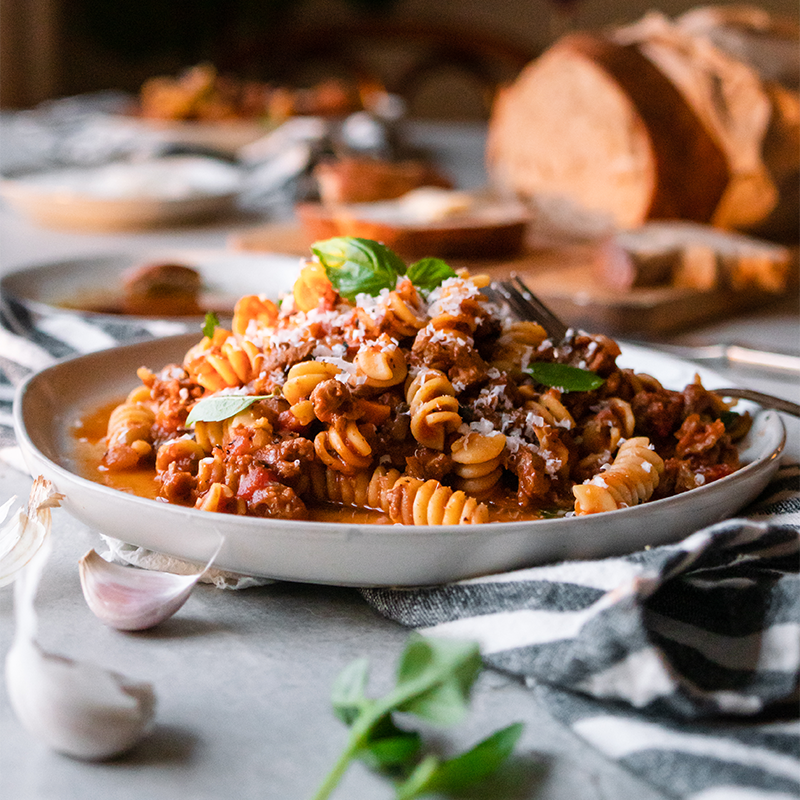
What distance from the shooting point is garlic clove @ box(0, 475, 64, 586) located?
4.08ft

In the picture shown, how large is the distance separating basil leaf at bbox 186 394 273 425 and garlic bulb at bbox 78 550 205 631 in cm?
27

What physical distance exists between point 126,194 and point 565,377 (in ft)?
9.53

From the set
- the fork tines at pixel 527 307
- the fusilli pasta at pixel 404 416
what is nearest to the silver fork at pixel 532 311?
the fork tines at pixel 527 307

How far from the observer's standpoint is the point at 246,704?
1.04m

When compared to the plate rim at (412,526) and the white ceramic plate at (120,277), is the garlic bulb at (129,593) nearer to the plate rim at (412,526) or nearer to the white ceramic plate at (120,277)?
the plate rim at (412,526)

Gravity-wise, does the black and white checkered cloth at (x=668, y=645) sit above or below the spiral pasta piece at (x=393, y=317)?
below

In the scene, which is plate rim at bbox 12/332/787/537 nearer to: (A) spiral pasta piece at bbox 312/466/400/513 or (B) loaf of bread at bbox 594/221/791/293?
(A) spiral pasta piece at bbox 312/466/400/513

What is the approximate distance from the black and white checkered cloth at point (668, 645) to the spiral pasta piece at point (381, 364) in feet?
1.02

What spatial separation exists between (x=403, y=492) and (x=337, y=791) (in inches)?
18.0

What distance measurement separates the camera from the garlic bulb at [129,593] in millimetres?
1142

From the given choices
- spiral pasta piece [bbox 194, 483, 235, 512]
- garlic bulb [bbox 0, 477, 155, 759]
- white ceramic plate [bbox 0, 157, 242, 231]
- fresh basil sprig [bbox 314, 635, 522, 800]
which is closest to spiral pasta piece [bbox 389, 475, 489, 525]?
spiral pasta piece [bbox 194, 483, 235, 512]

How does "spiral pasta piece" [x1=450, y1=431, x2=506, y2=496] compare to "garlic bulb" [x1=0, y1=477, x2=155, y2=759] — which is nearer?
"garlic bulb" [x1=0, y1=477, x2=155, y2=759]

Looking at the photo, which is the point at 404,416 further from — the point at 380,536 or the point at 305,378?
the point at 380,536

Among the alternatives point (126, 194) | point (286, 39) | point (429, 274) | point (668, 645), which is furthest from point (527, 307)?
point (286, 39)
